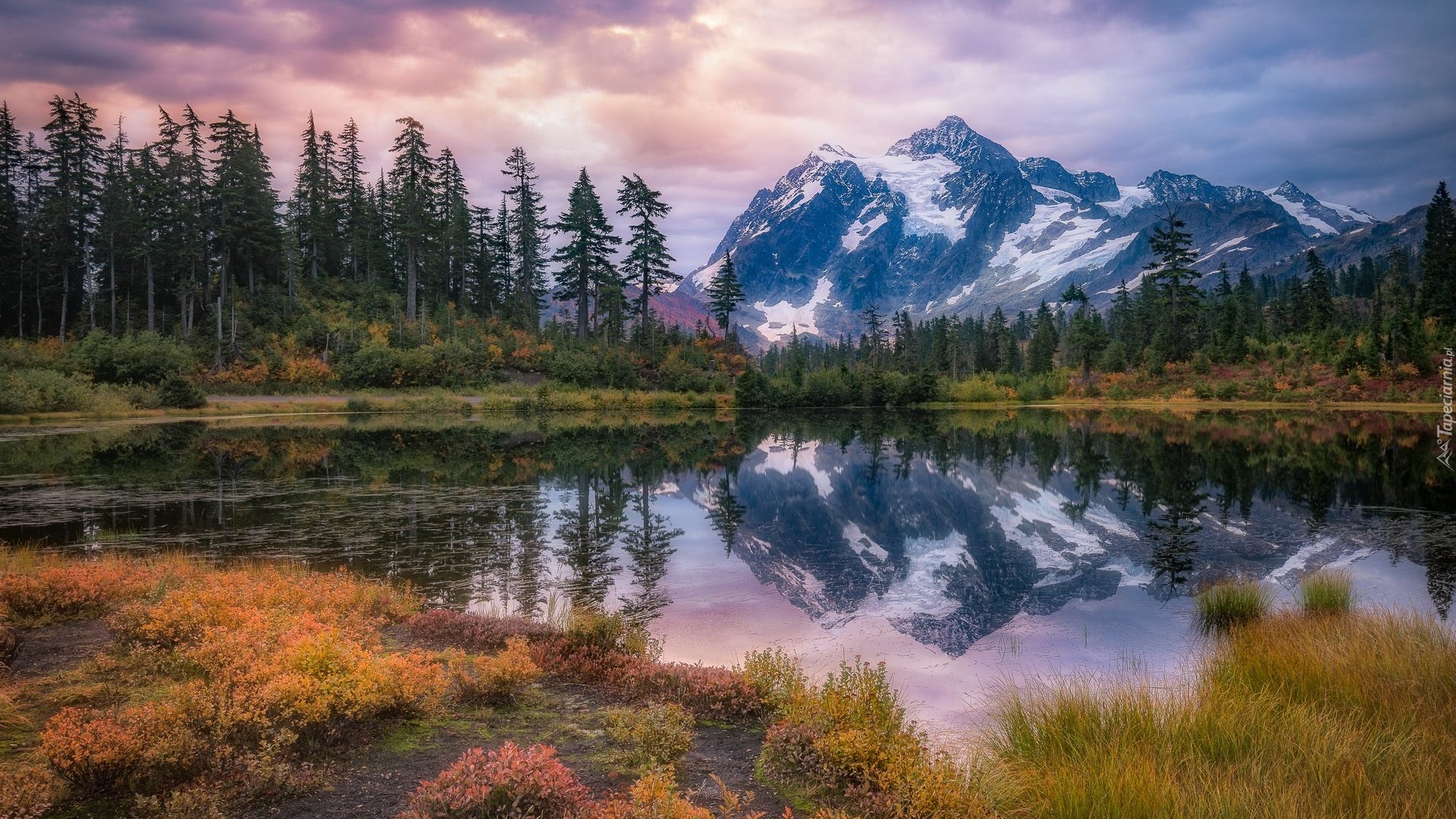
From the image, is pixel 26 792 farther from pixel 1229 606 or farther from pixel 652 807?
pixel 1229 606

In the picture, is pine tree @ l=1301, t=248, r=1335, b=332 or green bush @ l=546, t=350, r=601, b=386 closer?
green bush @ l=546, t=350, r=601, b=386

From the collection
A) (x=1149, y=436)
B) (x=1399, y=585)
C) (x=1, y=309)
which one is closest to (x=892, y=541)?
(x=1399, y=585)

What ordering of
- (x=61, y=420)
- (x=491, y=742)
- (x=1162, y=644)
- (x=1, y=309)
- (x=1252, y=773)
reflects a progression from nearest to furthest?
(x=1252, y=773)
(x=491, y=742)
(x=1162, y=644)
(x=61, y=420)
(x=1, y=309)

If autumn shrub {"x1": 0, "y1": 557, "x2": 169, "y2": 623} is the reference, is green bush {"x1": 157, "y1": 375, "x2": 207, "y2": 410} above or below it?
above

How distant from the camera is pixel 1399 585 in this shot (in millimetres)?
13578

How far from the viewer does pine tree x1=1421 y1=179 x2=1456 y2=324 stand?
7325 centimetres

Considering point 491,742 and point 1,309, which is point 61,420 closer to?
point 1,309

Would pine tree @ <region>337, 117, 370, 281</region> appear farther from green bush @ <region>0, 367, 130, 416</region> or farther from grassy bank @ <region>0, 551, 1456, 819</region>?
grassy bank @ <region>0, 551, 1456, 819</region>

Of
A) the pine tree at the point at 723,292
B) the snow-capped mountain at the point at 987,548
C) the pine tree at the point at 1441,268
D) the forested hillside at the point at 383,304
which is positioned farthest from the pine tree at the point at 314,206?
the pine tree at the point at 1441,268

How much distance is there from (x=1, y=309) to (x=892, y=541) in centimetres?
8975

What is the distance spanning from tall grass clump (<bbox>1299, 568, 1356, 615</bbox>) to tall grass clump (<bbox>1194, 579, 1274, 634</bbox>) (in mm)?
537

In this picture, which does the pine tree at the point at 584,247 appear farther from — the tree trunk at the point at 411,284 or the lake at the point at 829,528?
the lake at the point at 829,528

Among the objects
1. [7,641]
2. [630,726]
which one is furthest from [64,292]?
[630,726]

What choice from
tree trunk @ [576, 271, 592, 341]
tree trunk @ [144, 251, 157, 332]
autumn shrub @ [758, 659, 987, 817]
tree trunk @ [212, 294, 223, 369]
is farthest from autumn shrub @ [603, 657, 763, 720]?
tree trunk @ [576, 271, 592, 341]
